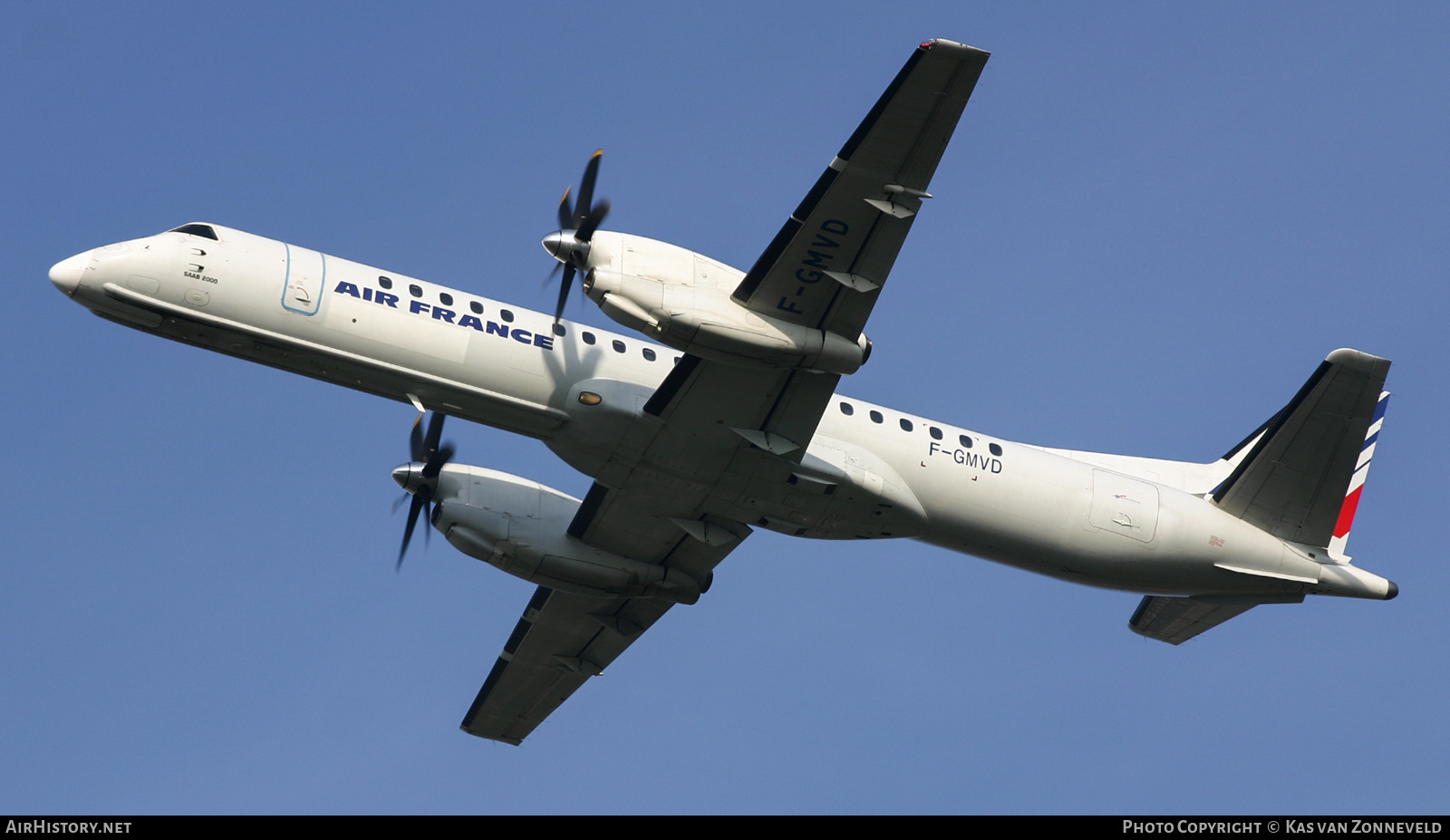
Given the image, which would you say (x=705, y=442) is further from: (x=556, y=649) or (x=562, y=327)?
(x=556, y=649)

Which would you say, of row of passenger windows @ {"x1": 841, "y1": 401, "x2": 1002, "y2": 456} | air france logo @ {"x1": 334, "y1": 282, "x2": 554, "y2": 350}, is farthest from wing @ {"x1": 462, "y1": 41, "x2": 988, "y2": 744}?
air france logo @ {"x1": 334, "y1": 282, "x2": 554, "y2": 350}

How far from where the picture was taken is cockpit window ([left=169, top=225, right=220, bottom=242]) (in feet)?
82.3

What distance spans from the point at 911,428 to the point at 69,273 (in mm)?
16420

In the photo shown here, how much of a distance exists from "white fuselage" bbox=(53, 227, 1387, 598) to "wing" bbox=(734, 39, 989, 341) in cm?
125

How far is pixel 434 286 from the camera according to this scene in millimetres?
25812

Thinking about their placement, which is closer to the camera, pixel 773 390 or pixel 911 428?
pixel 773 390

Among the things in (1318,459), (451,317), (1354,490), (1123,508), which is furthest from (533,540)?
(1354,490)

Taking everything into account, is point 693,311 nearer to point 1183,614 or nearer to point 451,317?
point 451,317

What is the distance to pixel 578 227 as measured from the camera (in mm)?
24125

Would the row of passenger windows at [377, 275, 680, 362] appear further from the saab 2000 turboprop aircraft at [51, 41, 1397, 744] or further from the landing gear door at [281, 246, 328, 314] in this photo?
the landing gear door at [281, 246, 328, 314]

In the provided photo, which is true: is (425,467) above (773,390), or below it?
below

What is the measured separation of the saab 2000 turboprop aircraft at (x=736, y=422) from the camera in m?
23.6

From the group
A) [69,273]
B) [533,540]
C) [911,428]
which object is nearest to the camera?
[69,273]

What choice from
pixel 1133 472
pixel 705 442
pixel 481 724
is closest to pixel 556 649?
pixel 481 724
